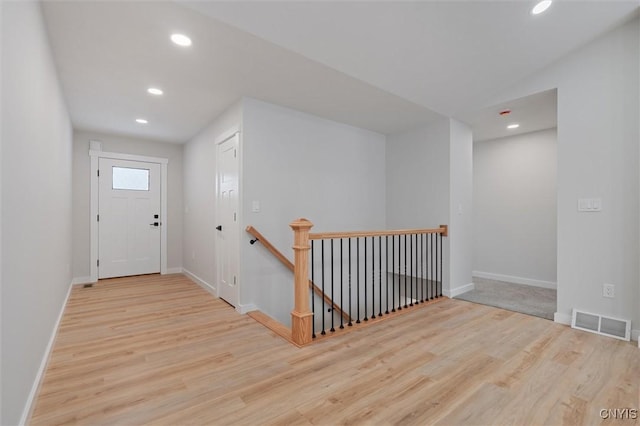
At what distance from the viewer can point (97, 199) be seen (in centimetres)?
482

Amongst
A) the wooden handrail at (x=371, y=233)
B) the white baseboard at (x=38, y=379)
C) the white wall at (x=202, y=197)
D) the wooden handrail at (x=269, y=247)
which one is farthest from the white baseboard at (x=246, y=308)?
the white baseboard at (x=38, y=379)

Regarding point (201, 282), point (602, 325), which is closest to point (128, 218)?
point (201, 282)

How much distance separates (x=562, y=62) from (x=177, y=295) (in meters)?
5.23

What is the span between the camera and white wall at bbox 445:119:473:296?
156 inches

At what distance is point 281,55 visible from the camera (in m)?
2.44

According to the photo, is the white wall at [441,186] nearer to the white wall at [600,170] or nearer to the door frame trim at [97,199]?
the white wall at [600,170]

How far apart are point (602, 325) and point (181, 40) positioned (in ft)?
14.3

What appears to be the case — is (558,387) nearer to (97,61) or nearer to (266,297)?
(266,297)

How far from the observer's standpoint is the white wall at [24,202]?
1.29 meters

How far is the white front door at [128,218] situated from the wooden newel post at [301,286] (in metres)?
3.91

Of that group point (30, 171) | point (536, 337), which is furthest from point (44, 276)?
point (536, 337)

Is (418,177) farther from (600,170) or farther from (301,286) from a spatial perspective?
(301,286)

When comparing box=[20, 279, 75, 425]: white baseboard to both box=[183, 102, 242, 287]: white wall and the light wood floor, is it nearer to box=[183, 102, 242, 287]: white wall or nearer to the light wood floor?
the light wood floor

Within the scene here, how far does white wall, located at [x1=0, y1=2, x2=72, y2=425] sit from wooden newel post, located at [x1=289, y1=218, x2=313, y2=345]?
1.65 metres
